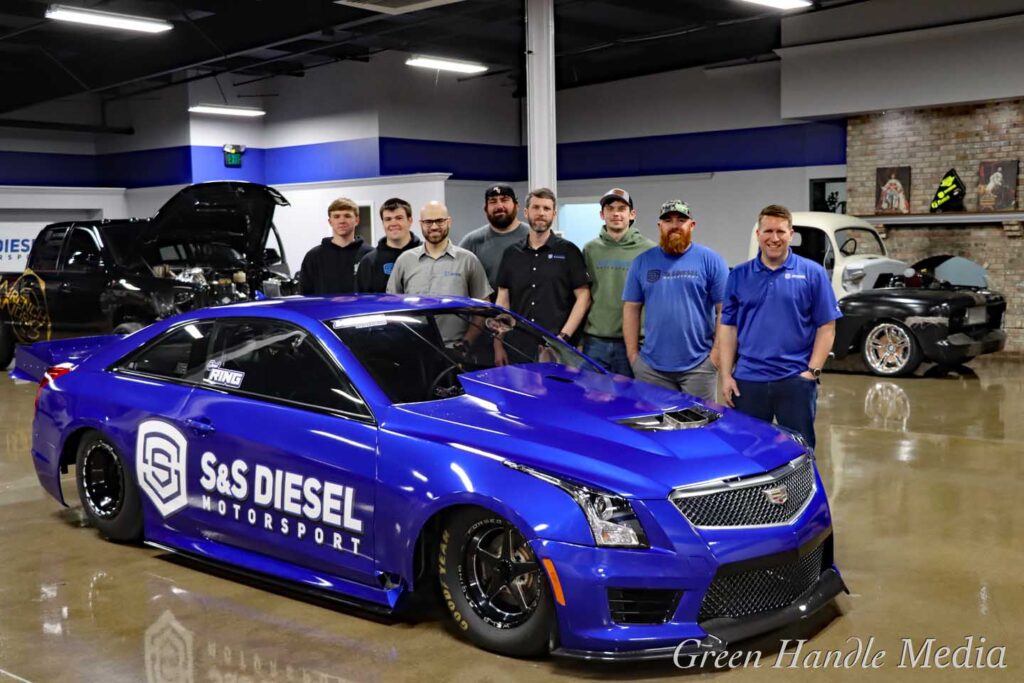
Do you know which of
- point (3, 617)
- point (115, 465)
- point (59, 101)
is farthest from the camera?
point (59, 101)

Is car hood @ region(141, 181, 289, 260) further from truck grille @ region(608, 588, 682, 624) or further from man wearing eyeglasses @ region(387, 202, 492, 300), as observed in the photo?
truck grille @ region(608, 588, 682, 624)

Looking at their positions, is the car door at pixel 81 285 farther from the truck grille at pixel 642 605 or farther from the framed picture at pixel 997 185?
A: the framed picture at pixel 997 185

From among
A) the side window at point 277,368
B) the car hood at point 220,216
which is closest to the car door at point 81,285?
the car hood at point 220,216

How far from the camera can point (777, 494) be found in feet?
12.3

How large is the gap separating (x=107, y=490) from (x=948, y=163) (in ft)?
43.9

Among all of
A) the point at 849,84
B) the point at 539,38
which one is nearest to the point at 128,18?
the point at 539,38

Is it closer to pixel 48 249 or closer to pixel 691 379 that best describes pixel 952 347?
pixel 691 379

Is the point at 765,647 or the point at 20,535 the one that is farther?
the point at 20,535

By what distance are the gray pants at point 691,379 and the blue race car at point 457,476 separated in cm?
74

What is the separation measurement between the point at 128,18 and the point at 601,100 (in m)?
10.3

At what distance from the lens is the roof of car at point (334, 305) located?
4.51 metres

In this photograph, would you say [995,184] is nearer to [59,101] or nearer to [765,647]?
[765,647]

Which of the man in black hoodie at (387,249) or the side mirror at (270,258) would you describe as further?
the side mirror at (270,258)

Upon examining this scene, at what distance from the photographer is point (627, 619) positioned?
3.47 metres
